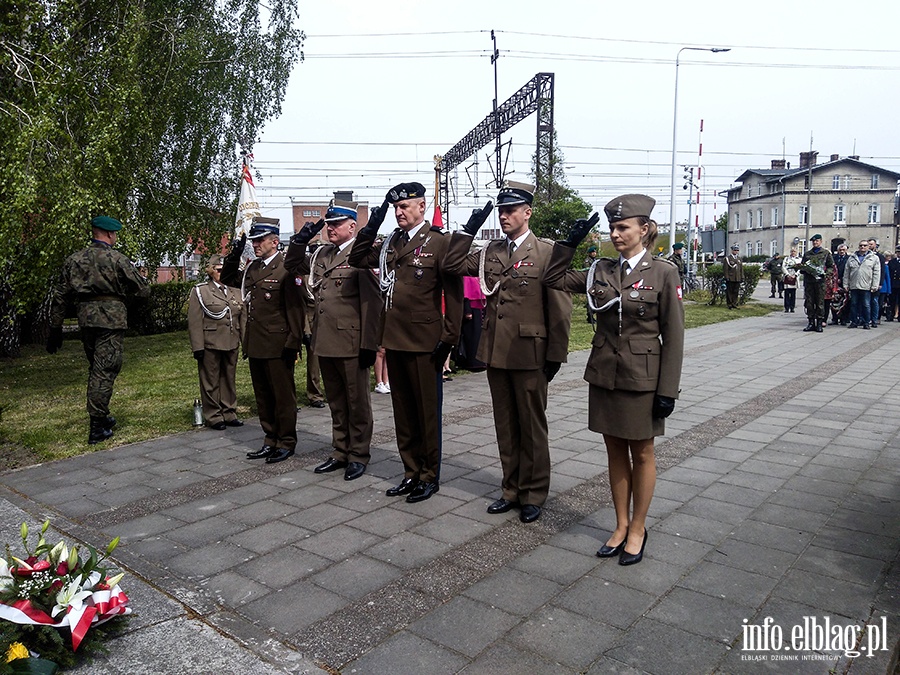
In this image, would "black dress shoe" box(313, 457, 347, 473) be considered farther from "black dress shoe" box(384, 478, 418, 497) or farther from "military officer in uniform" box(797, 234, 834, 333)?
"military officer in uniform" box(797, 234, 834, 333)

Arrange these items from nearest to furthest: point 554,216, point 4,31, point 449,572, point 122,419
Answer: point 449,572, point 122,419, point 4,31, point 554,216

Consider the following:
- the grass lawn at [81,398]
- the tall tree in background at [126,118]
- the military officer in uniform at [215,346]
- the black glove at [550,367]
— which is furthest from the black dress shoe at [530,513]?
the tall tree in background at [126,118]

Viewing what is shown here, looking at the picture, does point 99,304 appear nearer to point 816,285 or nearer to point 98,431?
point 98,431

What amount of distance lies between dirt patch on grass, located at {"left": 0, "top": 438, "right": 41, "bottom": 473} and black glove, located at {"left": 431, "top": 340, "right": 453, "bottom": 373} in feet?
12.6

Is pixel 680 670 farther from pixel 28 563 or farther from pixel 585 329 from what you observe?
pixel 585 329

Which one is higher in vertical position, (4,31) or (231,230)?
(4,31)

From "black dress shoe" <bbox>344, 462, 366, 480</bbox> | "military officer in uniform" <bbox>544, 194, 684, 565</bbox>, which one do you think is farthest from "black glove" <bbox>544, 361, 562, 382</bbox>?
"black dress shoe" <bbox>344, 462, 366, 480</bbox>

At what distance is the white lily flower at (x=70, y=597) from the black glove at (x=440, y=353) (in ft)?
8.28

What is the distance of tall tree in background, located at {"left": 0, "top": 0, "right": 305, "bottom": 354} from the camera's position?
339 inches

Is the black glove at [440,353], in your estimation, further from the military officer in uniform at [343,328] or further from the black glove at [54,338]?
the black glove at [54,338]

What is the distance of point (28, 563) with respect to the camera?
128 inches

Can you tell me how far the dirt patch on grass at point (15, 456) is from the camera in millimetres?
6160

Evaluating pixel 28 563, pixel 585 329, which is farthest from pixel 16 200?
pixel 585 329

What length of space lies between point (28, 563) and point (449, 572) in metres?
2.01
